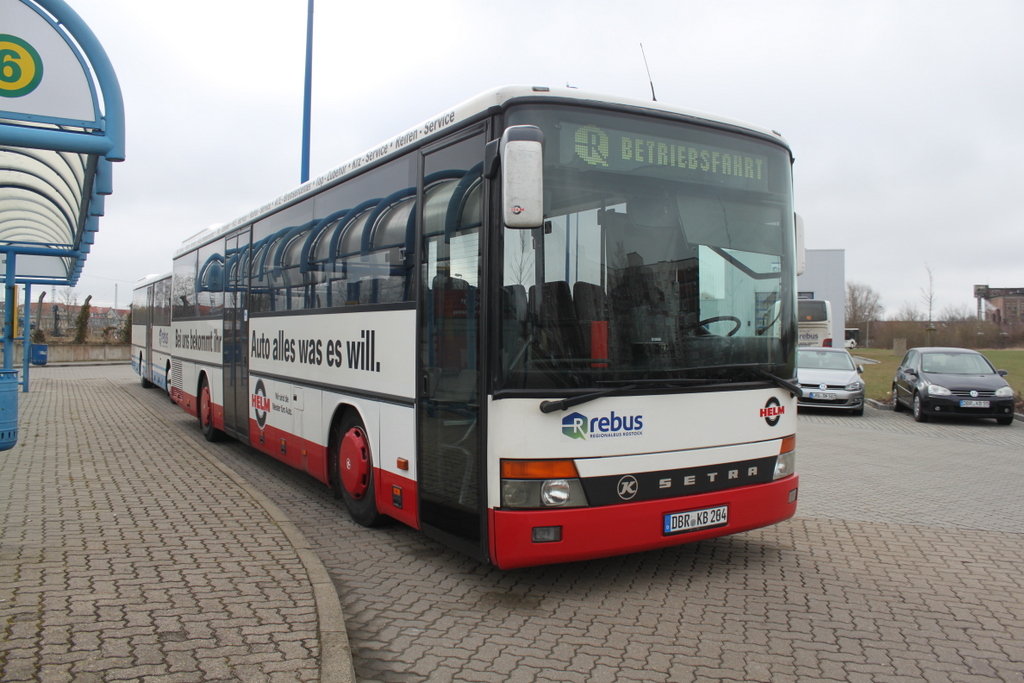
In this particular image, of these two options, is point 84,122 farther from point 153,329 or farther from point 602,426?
point 153,329

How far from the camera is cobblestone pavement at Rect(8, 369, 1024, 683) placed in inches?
156

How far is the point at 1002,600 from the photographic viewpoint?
16.6 feet

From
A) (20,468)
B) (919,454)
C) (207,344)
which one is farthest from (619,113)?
(919,454)

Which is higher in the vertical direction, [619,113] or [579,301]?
[619,113]

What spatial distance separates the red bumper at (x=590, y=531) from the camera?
15.1ft

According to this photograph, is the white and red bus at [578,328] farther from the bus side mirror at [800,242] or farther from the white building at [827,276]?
the white building at [827,276]

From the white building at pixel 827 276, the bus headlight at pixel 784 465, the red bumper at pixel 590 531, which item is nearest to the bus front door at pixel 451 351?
the red bumper at pixel 590 531

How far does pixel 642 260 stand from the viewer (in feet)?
15.9

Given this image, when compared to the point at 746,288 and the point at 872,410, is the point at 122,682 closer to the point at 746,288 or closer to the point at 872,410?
the point at 746,288

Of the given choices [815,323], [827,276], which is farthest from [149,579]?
[827,276]

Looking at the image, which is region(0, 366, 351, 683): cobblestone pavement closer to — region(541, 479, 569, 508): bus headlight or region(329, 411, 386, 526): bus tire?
region(329, 411, 386, 526): bus tire

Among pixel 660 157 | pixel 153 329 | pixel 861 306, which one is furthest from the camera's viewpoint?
pixel 861 306

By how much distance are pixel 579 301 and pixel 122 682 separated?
2947 mm

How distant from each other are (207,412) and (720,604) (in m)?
9.22
